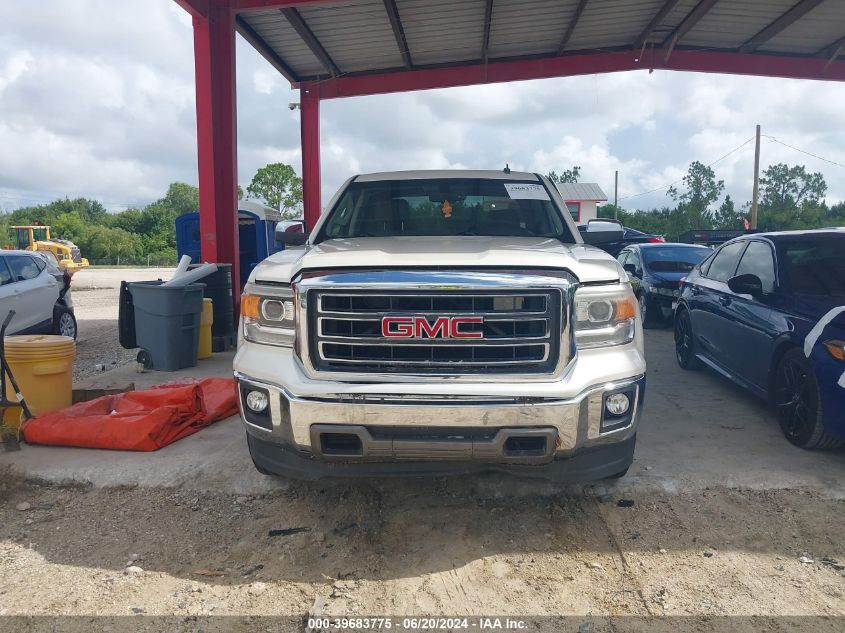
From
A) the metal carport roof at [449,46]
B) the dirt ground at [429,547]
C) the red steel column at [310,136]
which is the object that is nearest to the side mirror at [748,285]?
the dirt ground at [429,547]

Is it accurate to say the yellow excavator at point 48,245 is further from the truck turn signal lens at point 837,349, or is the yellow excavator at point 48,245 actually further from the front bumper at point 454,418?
the truck turn signal lens at point 837,349

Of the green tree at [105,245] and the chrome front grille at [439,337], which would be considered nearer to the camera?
the chrome front grille at [439,337]

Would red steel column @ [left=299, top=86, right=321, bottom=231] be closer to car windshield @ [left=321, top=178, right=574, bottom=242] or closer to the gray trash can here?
the gray trash can

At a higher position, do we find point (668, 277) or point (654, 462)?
point (668, 277)

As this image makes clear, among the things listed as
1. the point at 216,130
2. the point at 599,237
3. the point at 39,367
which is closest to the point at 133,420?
the point at 39,367

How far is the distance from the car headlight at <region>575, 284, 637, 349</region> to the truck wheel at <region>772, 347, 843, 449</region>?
6.65 ft

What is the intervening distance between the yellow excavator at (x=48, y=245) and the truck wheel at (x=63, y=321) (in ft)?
63.2

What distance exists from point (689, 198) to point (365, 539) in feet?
172

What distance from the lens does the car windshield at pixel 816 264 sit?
487cm

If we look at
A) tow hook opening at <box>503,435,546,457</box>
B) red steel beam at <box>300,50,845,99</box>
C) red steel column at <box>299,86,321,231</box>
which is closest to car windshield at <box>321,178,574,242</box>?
tow hook opening at <box>503,435,546,457</box>

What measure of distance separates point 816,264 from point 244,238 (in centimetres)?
1026

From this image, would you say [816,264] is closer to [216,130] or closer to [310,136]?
[216,130]

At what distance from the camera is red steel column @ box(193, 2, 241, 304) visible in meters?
8.49

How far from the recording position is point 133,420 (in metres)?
4.70
